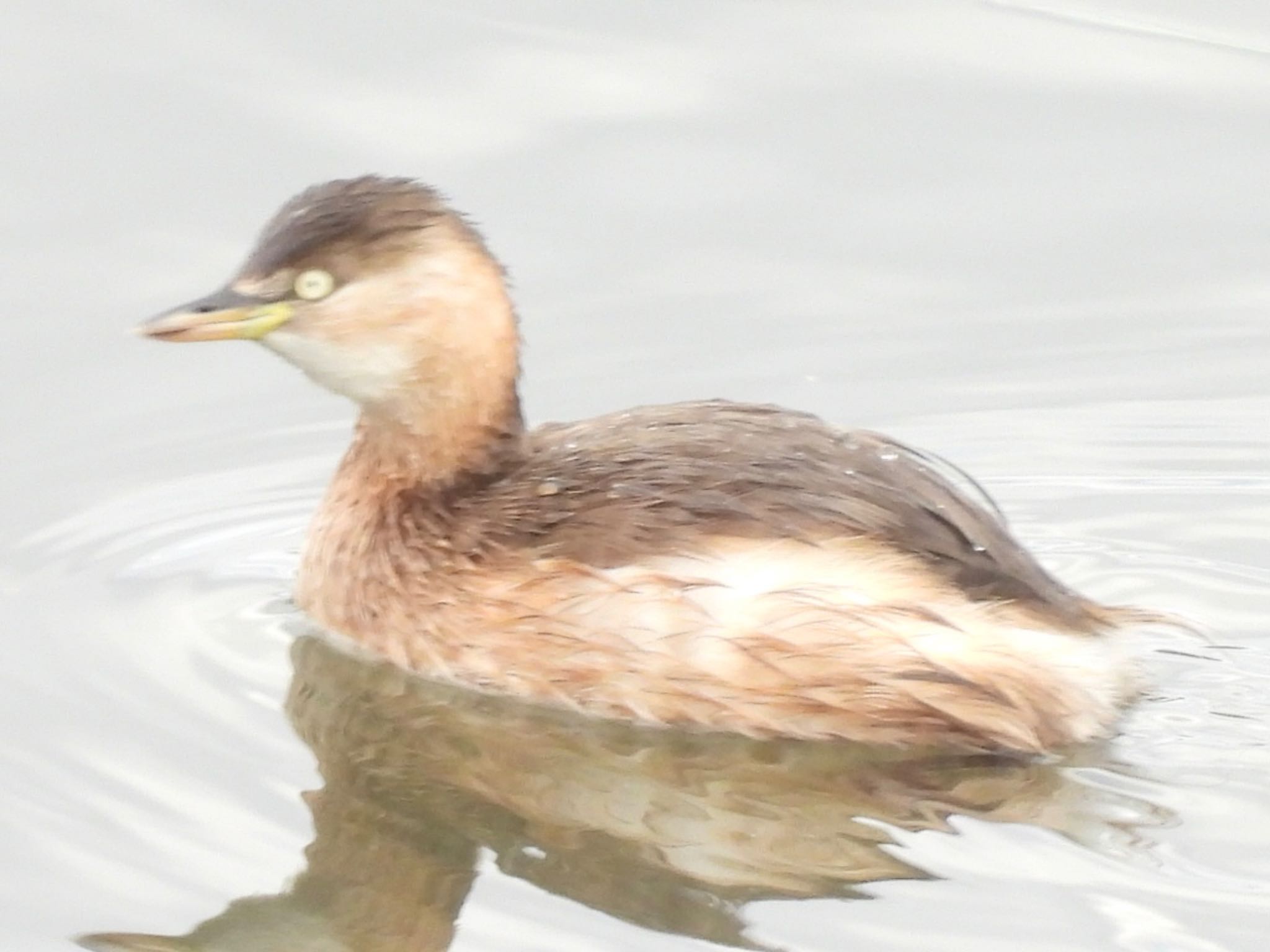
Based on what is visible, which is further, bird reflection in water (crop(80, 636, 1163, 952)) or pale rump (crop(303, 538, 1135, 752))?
pale rump (crop(303, 538, 1135, 752))

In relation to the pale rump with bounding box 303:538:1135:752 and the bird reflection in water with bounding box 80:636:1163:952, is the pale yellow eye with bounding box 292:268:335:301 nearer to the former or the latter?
the pale rump with bounding box 303:538:1135:752

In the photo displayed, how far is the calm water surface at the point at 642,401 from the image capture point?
17.8 feet

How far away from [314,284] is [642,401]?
1729 millimetres

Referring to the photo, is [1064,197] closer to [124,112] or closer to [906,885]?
[124,112]

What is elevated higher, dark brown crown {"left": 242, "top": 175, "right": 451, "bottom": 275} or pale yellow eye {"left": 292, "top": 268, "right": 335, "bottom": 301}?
dark brown crown {"left": 242, "top": 175, "right": 451, "bottom": 275}

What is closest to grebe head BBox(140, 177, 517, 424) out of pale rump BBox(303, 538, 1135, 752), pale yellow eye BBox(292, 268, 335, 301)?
pale yellow eye BBox(292, 268, 335, 301)

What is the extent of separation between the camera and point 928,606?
587 cm

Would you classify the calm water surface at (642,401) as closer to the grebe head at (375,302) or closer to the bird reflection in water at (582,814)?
the bird reflection in water at (582,814)

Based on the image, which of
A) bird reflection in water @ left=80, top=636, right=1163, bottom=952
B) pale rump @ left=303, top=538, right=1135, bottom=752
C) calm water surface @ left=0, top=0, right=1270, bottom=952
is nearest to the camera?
bird reflection in water @ left=80, top=636, right=1163, bottom=952

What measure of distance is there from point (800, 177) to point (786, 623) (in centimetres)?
334

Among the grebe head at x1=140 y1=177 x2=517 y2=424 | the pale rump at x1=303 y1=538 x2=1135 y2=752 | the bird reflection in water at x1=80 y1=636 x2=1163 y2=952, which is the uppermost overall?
the grebe head at x1=140 y1=177 x2=517 y2=424

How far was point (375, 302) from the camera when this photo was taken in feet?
20.6

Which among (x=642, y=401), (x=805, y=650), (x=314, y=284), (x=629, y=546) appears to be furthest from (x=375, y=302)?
(x=642, y=401)

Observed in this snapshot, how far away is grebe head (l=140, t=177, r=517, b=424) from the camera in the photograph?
6.25 meters
